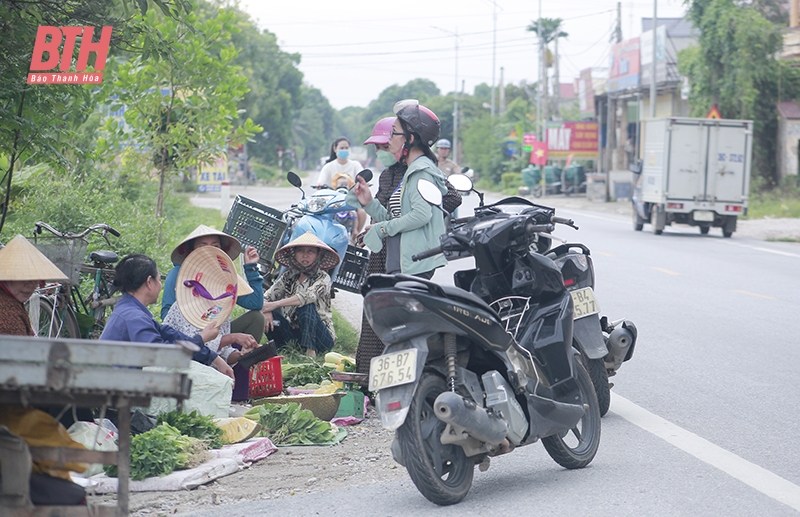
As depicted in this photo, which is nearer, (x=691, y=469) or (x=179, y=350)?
(x=179, y=350)

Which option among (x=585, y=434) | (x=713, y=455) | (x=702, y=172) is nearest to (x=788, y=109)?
(x=702, y=172)

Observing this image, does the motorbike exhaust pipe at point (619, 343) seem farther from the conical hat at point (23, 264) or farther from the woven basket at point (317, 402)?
the conical hat at point (23, 264)

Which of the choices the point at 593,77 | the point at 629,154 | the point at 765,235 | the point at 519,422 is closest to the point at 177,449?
the point at 519,422

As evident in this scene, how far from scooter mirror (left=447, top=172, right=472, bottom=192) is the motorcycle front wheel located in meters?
1.66

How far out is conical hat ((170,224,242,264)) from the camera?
22.0 feet

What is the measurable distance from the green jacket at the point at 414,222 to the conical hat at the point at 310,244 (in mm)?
1369

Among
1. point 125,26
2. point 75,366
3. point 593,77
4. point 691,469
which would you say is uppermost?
point 593,77

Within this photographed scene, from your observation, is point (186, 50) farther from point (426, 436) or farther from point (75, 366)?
point (75, 366)

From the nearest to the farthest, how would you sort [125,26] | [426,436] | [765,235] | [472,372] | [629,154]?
[426,436], [472,372], [125,26], [765,235], [629,154]

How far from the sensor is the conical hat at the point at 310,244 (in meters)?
7.93

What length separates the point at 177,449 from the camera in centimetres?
529

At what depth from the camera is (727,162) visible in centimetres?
2372

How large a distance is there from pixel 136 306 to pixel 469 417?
203cm

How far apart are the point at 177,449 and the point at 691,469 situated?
2823 mm
